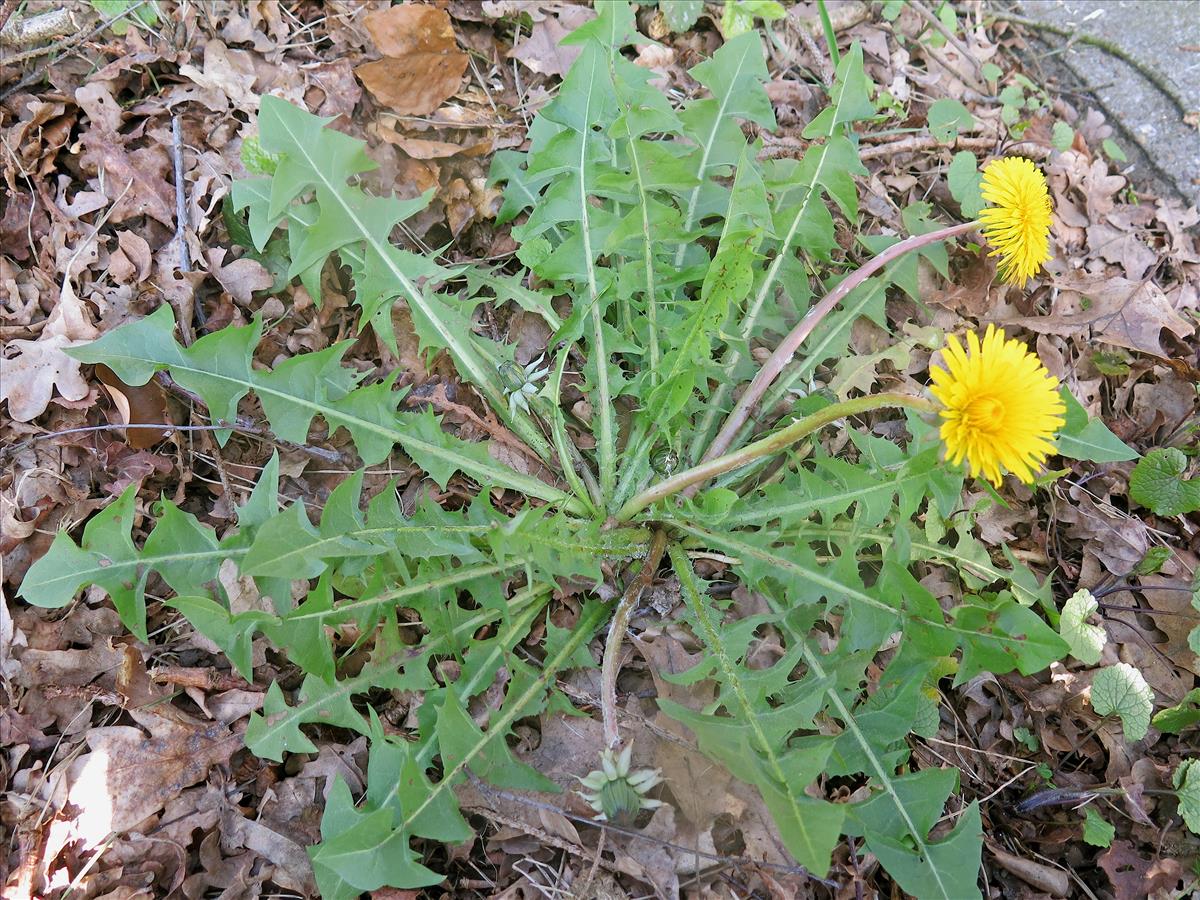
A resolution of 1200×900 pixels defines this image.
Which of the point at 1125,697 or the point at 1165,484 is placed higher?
the point at 1165,484

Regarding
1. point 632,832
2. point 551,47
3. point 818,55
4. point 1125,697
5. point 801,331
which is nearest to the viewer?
point 632,832

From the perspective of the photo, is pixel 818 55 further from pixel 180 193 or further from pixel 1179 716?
pixel 1179 716

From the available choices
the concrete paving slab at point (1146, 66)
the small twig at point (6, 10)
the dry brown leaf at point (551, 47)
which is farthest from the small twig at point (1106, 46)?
the small twig at point (6, 10)

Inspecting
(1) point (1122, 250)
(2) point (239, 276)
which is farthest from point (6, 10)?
(1) point (1122, 250)

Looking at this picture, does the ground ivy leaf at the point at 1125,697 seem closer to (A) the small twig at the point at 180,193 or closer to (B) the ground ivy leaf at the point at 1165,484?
(B) the ground ivy leaf at the point at 1165,484

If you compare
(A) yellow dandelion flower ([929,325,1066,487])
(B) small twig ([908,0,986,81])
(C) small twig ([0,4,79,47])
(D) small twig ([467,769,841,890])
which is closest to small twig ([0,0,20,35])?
(C) small twig ([0,4,79,47])

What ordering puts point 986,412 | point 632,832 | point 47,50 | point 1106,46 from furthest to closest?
point 1106,46, point 47,50, point 632,832, point 986,412

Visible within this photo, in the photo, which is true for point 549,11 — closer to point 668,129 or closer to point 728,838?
point 668,129
